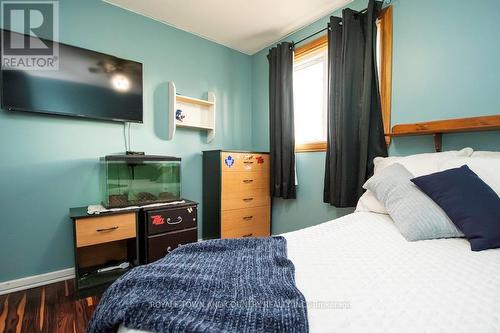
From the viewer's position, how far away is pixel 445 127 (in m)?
1.43

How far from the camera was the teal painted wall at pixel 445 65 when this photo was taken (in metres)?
1.37

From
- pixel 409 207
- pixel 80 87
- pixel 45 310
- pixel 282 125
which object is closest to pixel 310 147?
pixel 282 125

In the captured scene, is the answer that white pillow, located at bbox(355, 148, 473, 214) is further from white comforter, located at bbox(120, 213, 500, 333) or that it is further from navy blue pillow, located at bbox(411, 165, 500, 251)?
white comforter, located at bbox(120, 213, 500, 333)

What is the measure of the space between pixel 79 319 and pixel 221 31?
2847 mm

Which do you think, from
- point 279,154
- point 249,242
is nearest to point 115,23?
point 279,154

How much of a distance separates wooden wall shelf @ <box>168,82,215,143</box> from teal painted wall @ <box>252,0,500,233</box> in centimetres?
173

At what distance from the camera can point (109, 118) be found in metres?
2.02

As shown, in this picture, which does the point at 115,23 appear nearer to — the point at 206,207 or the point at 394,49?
the point at 206,207

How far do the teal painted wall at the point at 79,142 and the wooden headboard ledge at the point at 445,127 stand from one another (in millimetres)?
1963

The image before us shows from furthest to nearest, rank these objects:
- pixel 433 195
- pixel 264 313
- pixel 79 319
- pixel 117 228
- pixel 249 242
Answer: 1. pixel 117 228
2. pixel 79 319
3. pixel 433 195
4. pixel 249 242
5. pixel 264 313

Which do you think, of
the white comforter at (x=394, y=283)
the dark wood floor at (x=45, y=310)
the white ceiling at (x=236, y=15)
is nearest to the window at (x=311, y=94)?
the white ceiling at (x=236, y=15)

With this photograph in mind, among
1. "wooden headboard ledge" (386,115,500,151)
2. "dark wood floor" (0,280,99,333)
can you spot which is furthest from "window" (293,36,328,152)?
"dark wood floor" (0,280,99,333)

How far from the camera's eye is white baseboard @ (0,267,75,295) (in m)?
1.69

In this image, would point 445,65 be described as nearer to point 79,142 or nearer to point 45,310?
point 79,142
